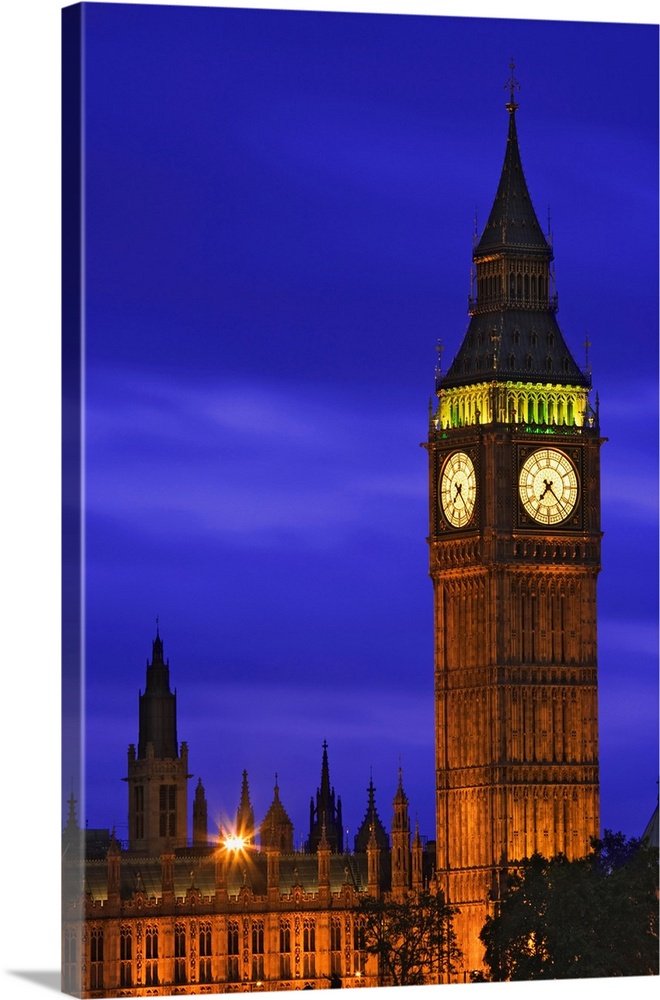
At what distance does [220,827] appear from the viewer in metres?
85.2

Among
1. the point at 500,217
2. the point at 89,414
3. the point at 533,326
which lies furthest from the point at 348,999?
the point at 533,326

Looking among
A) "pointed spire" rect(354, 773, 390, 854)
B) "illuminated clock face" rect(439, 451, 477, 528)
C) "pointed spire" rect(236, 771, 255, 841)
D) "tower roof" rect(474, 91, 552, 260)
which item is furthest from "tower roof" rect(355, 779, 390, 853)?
"tower roof" rect(474, 91, 552, 260)

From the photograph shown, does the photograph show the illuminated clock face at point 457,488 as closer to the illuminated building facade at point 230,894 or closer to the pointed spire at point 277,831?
the illuminated building facade at point 230,894

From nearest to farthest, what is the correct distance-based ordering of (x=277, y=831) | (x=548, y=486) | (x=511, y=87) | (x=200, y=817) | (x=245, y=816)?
(x=511, y=87) → (x=245, y=816) → (x=548, y=486) → (x=277, y=831) → (x=200, y=817)

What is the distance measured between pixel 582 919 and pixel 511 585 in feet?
57.8

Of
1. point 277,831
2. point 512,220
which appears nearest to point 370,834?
point 277,831

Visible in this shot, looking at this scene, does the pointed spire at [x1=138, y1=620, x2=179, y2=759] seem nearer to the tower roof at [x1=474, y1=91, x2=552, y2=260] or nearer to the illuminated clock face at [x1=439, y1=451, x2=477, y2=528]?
the illuminated clock face at [x1=439, y1=451, x2=477, y2=528]

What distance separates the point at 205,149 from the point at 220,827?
27.1 meters

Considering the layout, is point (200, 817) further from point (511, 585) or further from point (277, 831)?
point (511, 585)

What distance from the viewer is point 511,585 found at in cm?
8588

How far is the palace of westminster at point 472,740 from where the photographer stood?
82.1 m

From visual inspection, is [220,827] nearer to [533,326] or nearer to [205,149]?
[533,326]

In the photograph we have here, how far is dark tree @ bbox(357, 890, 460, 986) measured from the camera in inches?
3046

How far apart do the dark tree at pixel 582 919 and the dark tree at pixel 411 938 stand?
1.42 meters
